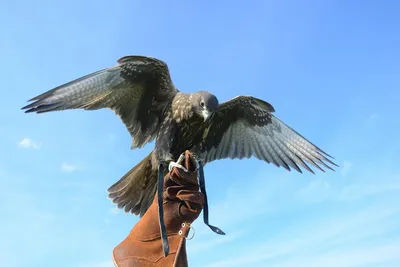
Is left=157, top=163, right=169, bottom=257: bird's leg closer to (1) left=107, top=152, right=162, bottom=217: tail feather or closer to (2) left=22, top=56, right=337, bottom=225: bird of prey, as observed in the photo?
(2) left=22, top=56, right=337, bottom=225: bird of prey

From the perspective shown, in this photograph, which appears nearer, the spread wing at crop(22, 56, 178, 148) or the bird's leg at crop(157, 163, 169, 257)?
the bird's leg at crop(157, 163, 169, 257)

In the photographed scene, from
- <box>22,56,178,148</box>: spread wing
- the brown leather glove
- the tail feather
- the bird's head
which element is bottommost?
the brown leather glove

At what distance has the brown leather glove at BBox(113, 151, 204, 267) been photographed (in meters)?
3.05

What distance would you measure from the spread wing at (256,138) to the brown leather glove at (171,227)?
1.26 m

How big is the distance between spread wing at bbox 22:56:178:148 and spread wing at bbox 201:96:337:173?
0.66 m

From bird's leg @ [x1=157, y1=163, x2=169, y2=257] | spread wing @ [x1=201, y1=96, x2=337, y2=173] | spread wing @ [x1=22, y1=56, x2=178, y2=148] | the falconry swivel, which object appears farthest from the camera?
spread wing @ [x1=201, y1=96, x2=337, y2=173]

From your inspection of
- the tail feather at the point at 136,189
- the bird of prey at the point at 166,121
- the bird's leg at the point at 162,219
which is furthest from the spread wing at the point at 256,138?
the bird's leg at the point at 162,219

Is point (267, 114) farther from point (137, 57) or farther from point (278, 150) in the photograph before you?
point (137, 57)

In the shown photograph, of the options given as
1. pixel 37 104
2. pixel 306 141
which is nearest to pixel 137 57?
pixel 37 104

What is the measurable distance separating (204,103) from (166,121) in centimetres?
58

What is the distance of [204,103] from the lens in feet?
12.2

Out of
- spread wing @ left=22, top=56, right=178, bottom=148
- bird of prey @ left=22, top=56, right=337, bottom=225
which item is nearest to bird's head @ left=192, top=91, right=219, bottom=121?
bird of prey @ left=22, top=56, right=337, bottom=225

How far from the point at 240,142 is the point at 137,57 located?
1.64m

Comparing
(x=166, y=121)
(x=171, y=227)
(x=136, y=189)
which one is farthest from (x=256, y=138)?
(x=171, y=227)
